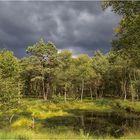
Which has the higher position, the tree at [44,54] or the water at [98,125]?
the tree at [44,54]

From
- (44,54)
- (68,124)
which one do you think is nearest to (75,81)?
(44,54)

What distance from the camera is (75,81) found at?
360 feet

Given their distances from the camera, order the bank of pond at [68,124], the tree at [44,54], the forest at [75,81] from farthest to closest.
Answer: the tree at [44,54] < the forest at [75,81] < the bank of pond at [68,124]

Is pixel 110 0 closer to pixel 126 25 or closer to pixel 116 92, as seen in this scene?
pixel 126 25

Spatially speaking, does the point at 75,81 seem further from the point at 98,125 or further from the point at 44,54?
the point at 98,125

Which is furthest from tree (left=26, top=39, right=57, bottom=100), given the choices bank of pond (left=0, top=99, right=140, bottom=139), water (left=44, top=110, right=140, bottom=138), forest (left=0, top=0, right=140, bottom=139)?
water (left=44, top=110, right=140, bottom=138)

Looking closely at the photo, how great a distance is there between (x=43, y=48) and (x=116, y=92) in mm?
39084

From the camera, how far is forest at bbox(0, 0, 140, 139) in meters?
29.8

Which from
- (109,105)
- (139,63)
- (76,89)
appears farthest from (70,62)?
(139,63)

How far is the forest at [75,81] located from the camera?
29.8 m

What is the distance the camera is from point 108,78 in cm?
10900

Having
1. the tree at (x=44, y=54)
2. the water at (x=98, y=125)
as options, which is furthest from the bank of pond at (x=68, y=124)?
the tree at (x=44, y=54)

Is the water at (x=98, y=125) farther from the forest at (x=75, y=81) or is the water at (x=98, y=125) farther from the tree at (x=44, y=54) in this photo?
the tree at (x=44, y=54)

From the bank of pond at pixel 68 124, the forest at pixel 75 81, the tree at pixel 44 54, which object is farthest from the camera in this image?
the tree at pixel 44 54
